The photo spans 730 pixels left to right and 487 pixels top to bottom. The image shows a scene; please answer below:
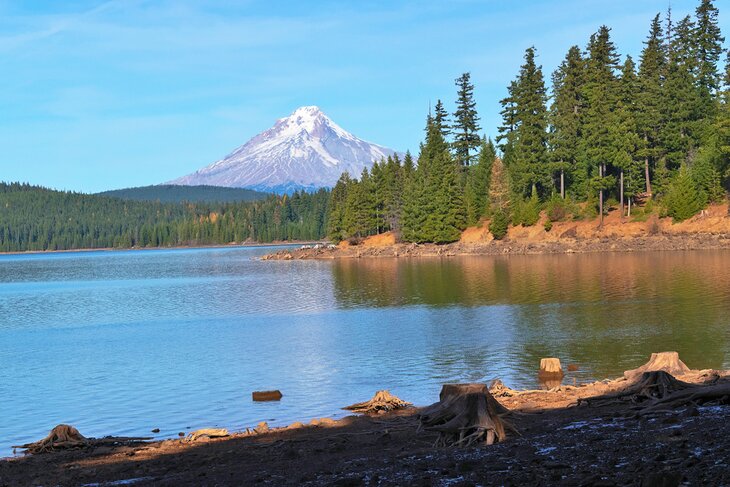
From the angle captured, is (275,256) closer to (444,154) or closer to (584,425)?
(444,154)

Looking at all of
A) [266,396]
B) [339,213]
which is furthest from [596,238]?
[266,396]

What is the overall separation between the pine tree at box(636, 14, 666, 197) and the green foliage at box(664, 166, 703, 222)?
6207mm

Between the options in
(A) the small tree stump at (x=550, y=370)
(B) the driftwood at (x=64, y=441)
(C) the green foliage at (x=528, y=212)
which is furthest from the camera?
(C) the green foliage at (x=528, y=212)

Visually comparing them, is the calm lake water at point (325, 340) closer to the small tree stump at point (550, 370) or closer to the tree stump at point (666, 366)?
the small tree stump at point (550, 370)

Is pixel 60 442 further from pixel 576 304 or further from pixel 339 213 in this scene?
pixel 339 213

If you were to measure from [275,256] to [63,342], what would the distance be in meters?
94.4

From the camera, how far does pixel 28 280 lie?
4114 inches

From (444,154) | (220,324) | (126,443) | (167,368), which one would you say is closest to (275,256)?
(444,154)

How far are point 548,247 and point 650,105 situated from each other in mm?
20922

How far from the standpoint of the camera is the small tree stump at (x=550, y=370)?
24812 millimetres

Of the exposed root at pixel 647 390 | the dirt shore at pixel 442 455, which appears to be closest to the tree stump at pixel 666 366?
the dirt shore at pixel 442 455

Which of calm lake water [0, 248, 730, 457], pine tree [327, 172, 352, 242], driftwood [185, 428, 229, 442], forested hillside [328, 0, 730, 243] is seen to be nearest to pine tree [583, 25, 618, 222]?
forested hillside [328, 0, 730, 243]

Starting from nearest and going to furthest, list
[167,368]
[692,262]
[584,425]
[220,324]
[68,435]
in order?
[584,425], [68,435], [167,368], [220,324], [692,262]

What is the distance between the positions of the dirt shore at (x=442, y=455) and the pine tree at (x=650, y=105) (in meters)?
78.7
